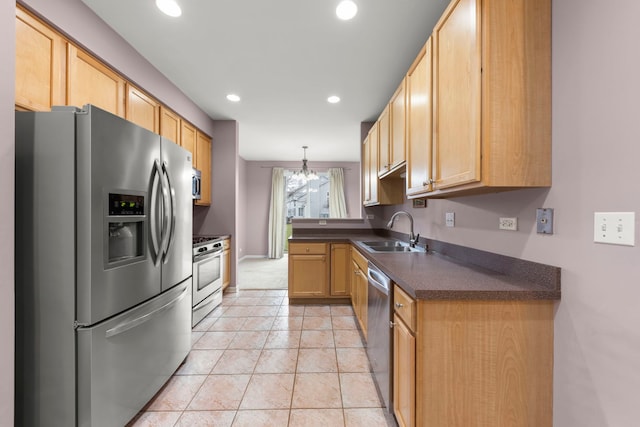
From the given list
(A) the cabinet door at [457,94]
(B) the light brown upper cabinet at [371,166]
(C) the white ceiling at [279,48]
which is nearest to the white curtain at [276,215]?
(C) the white ceiling at [279,48]

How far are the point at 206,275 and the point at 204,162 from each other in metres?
1.65

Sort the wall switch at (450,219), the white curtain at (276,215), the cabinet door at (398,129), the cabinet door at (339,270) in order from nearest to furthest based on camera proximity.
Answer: the wall switch at (450,219) < the cabinet door at (398,129) < the cabinet door at (339,270) < the white curtain at (276,215)

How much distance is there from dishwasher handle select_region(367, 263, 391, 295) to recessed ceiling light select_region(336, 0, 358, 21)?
5.88ft

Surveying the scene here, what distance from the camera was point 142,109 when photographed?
2.50 metres

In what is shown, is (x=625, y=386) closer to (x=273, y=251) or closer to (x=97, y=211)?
(x=97, y=211)

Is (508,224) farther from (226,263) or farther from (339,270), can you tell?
(226,263)

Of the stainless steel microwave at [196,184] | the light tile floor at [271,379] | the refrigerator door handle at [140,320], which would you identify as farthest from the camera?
the stainless steel microwave at [196,184]

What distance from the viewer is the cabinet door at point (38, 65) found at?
146 centimetres

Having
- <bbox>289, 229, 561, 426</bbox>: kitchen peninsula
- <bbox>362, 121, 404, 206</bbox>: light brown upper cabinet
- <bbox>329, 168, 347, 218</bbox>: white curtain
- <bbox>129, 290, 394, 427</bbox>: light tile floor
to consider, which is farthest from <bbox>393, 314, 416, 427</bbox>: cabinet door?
<bbox>329, 168, 347, 218</bbox>: white curtain

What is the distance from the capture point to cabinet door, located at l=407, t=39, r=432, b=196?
5.31ft

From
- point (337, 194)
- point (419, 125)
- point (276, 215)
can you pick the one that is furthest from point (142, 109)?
point (337, 194)

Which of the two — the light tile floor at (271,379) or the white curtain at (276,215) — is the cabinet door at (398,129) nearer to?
the light tile floor at (271,379)

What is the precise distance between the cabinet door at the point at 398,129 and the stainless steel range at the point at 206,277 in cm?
223

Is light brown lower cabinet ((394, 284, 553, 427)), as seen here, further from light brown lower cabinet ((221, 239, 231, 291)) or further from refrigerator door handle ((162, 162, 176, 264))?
light brown lower cabinet ((221, 239, 231, 291))
